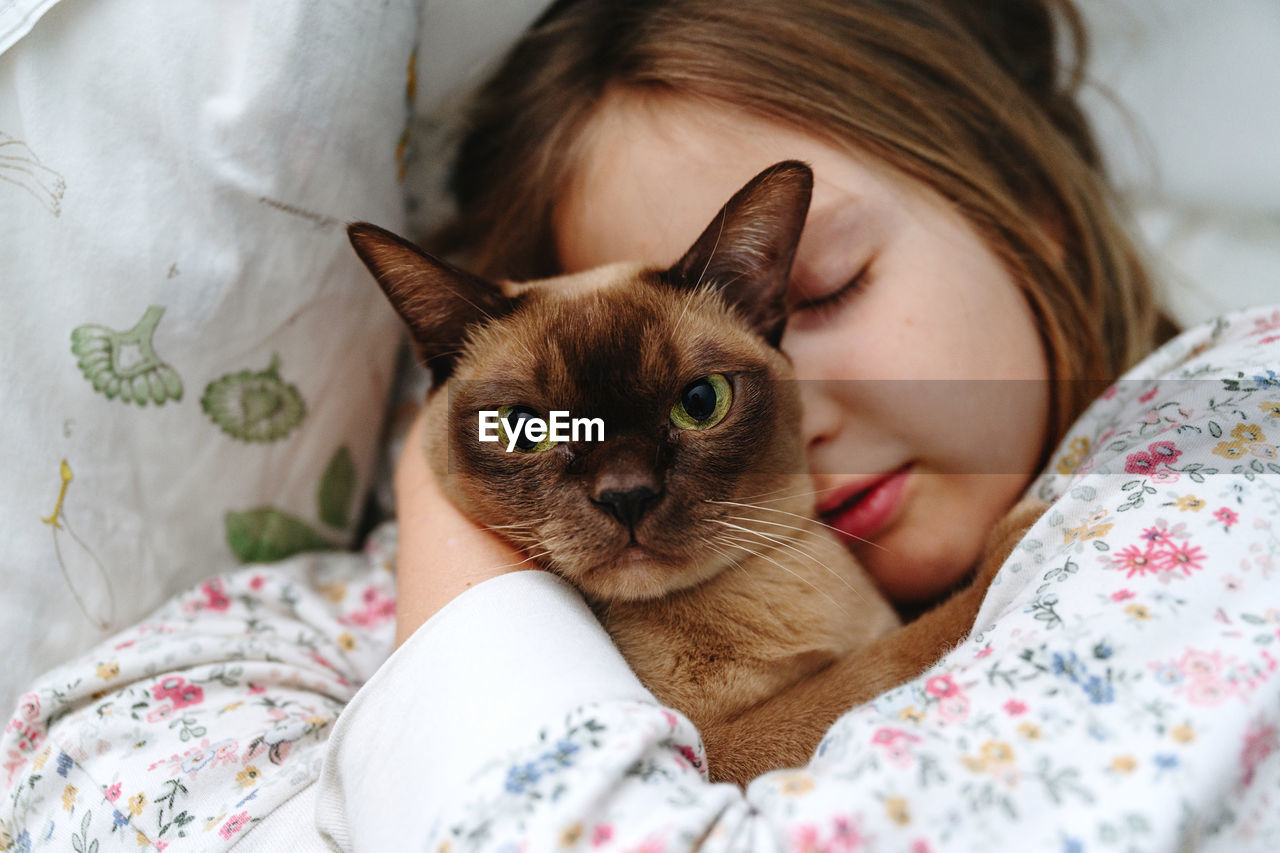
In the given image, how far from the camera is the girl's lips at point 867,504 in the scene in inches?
Result: 55.1

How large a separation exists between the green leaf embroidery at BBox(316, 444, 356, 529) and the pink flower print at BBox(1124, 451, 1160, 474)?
55.8 inches

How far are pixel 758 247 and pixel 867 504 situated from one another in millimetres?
516

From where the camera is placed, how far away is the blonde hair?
1.43 metres

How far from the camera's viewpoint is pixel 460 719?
0.84 m

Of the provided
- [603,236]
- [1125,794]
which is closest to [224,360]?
[603,236]

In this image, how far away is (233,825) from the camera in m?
1.01

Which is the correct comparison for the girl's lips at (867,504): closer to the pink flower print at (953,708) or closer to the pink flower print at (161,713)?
the pink flower print at (953,708)

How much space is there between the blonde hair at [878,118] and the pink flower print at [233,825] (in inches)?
45.8

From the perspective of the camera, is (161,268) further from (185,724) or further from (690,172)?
(690,172)

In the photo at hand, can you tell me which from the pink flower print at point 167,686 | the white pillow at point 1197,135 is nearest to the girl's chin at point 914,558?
the white pillow at point 1197,135

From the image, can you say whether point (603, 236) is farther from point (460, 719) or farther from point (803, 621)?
point (460, 719)

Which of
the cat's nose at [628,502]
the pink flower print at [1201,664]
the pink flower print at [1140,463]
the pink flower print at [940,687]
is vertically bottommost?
the pink flower print at [940,687]

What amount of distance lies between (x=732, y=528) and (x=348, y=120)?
0.99 meters

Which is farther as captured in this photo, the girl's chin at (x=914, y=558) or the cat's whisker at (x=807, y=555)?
the girl's chin at (x=914, y=558)
